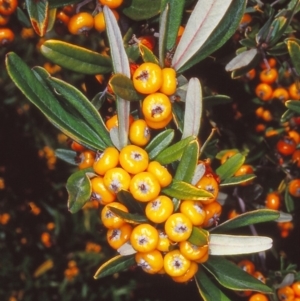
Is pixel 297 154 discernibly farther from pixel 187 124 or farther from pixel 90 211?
pixel 90 211

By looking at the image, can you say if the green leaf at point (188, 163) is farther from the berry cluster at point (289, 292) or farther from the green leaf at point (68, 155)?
the berry cluster at point (289, 292)

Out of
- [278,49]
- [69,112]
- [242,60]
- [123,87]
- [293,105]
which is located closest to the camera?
[123,87]

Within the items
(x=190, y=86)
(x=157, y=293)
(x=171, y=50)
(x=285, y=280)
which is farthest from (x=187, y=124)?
(x=157, y=293)

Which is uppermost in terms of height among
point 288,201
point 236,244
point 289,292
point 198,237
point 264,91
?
point 198,237

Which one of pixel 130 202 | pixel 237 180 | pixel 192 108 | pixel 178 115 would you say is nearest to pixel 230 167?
pixel 237 180

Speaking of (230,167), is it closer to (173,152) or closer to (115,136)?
(173,152)

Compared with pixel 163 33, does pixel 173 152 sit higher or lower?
lower

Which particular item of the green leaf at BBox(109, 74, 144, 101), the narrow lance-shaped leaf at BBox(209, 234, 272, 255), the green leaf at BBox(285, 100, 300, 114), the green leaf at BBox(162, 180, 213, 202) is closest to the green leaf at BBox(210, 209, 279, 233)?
the narrow lance-shaped leaf at BBox(209, 234, 272, 255)

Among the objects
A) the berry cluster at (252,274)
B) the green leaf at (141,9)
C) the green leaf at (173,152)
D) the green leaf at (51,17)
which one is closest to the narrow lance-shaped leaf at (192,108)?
the green leaf at (173,152)
